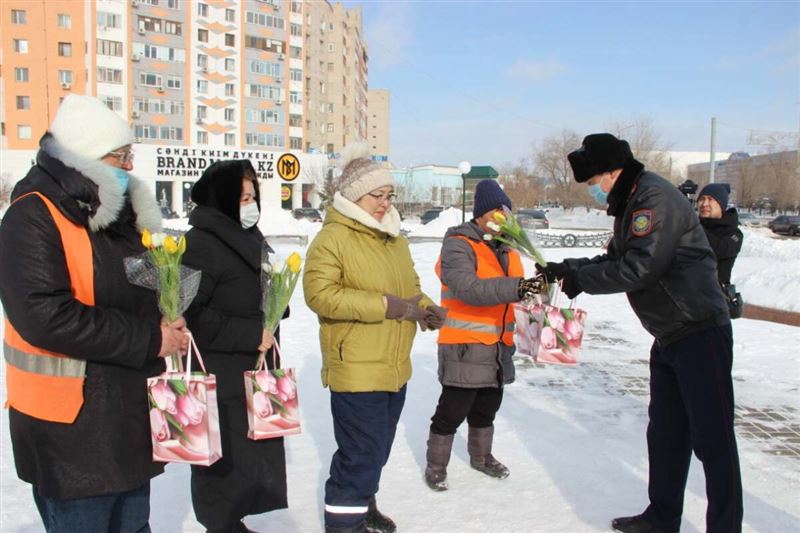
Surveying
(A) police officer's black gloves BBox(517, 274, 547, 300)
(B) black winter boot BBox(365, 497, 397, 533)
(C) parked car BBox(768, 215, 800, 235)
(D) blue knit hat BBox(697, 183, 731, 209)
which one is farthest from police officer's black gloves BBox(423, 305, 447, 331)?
(C) parked car BBox(768, 215, 800, 235)

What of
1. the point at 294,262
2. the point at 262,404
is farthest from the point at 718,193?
the point at 262,404

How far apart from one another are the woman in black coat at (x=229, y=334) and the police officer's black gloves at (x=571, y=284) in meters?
1.54

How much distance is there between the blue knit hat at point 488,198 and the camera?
366cm

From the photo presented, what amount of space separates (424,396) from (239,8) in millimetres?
57204

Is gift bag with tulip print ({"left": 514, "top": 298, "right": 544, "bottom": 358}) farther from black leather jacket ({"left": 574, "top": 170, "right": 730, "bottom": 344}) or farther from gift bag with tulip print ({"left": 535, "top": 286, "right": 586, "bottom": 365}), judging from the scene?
black leather jacket ({"left": 574, "top": 170, "right": 730, "bottom": 344})

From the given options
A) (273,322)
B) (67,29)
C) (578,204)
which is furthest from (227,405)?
(578,204)

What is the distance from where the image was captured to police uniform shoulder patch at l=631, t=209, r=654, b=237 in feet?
9.11

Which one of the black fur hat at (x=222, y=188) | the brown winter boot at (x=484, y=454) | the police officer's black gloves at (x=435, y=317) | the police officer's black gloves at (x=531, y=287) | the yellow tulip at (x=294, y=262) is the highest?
the black fur hat at (x=222, y=188)

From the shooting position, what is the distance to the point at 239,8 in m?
55.2

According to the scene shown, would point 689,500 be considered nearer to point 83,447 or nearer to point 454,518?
point 454,518

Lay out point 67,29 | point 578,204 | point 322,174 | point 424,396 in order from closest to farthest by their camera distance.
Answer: point 424,396 < point 67,29 < point 322,174 < point 578,204

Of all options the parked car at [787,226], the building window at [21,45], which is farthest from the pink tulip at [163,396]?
the building window at [21,45]

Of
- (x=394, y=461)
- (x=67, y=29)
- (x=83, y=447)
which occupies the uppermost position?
(x=67, y=29)

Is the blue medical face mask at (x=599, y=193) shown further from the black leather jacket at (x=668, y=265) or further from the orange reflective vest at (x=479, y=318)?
the orange reflective vest at (x=479, y=318)
